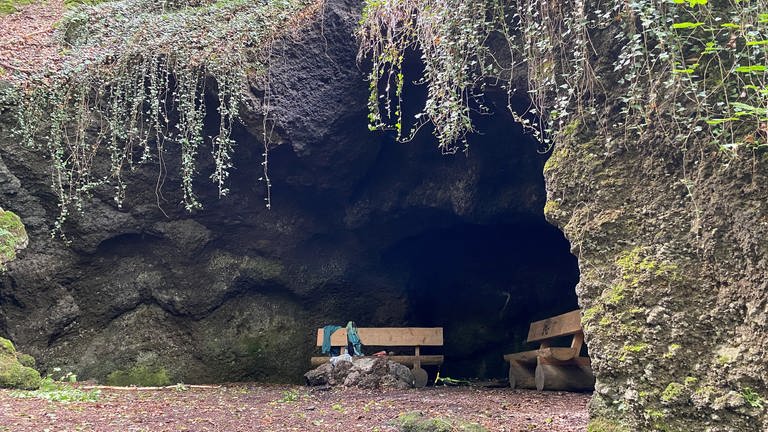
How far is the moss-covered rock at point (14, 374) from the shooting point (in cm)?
475

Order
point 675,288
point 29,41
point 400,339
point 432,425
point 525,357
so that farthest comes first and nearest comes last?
point 400,339 < point 29,41 < point 525,357 < point 432,425 < point 675,288

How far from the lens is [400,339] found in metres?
7.36

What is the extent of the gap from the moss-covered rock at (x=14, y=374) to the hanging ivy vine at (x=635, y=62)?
163 inches

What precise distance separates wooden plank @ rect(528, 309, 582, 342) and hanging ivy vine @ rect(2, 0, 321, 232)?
3.71 metres

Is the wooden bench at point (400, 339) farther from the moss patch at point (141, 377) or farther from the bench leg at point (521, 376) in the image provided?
the moss patch at point (141, 377)

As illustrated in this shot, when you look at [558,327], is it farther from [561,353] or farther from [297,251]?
[297,251]

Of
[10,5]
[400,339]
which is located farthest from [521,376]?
[10,5]

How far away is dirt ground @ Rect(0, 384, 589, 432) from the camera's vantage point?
364 cm

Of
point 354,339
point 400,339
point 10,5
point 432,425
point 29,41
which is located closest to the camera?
point 432,425

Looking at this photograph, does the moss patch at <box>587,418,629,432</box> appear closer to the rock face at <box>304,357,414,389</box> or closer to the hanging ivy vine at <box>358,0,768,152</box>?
the hanging ivy vine at <box>358,0,768,152</box>

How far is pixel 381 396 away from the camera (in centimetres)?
530

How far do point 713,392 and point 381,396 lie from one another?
325cm

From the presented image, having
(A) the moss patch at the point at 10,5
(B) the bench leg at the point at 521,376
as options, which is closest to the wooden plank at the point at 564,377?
(B) the bench leg at the point at 521,376

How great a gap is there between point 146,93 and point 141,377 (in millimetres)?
3264
